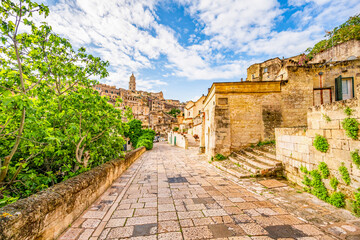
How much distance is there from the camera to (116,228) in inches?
106

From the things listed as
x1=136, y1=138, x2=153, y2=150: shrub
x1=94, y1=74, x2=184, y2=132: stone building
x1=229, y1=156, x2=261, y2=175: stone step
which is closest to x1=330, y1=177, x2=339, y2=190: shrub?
x1=229, y1=156, x2=261, y2=175: stone step

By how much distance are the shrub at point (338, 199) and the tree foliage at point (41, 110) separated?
599 cm

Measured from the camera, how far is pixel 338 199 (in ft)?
10.8

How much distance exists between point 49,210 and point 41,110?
2.11 metres

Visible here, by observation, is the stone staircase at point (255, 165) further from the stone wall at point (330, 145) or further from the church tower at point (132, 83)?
the church tower at point (132, 83)

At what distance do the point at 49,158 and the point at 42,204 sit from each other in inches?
108

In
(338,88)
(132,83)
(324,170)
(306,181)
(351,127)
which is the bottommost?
(306,181)

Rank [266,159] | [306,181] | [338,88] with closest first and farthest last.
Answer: [306,181] → [266,159] → [338,88]

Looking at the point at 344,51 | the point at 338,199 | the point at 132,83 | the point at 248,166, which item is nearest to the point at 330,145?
the point at 338,199

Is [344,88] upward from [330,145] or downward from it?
upward

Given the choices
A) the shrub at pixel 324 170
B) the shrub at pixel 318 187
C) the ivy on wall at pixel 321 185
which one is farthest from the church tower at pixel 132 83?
the shrub at pixel 324 170

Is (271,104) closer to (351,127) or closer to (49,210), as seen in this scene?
(351,127)

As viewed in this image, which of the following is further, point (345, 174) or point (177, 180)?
point (177, 180)

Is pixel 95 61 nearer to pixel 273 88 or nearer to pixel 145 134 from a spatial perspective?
pixel 273 88
